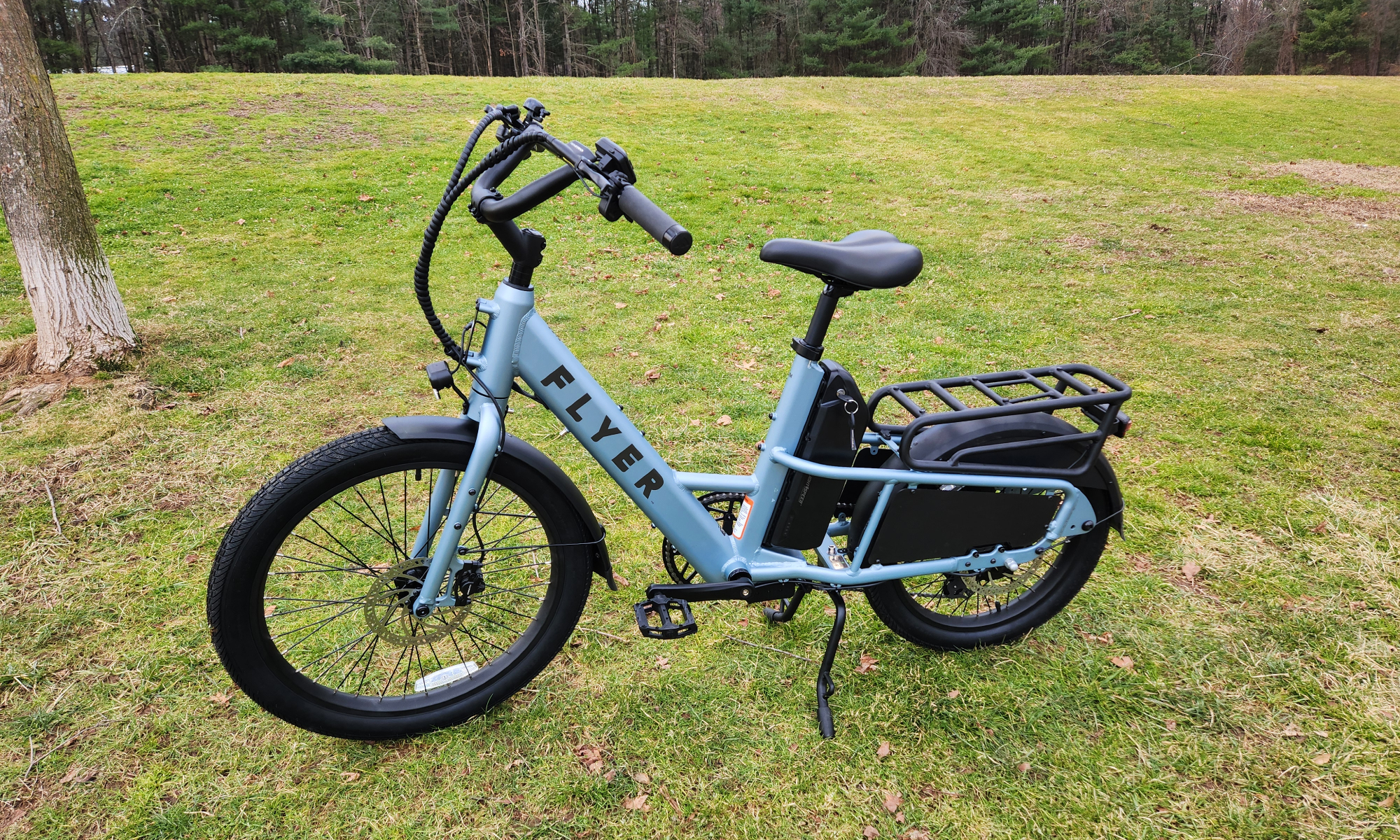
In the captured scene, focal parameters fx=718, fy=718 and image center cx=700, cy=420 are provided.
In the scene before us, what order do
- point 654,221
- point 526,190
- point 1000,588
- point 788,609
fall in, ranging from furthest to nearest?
point 788,609 → point 1000,588 → point 526,190 → point 654,221

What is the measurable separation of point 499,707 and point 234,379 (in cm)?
338

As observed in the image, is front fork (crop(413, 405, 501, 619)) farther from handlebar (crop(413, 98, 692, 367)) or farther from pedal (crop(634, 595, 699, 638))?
pedal (crop(634, 595, 699, 638))

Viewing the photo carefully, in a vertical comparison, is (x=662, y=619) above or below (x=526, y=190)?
below

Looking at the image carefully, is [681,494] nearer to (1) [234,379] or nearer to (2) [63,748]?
(2) [63,748]

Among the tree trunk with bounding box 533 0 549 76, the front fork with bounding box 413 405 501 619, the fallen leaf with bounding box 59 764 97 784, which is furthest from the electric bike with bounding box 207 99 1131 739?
the tree trunk with bounding box 533 0 549 76

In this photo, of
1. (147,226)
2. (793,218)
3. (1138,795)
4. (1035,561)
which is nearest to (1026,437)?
(1035,561)

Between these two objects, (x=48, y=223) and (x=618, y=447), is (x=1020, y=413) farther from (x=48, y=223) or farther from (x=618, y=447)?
(x=48, y=223)

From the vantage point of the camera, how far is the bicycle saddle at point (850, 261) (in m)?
2.05

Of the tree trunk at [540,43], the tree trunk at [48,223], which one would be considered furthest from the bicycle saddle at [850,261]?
the tree trunk at [540,43]

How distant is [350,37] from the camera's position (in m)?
29.6

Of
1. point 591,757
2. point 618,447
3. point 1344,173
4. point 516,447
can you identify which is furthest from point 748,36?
point 591,757

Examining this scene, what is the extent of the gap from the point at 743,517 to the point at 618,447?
512 millimetres

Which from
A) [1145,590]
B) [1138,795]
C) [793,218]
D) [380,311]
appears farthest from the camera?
[793,218]

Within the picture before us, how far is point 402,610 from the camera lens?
7.32ft
